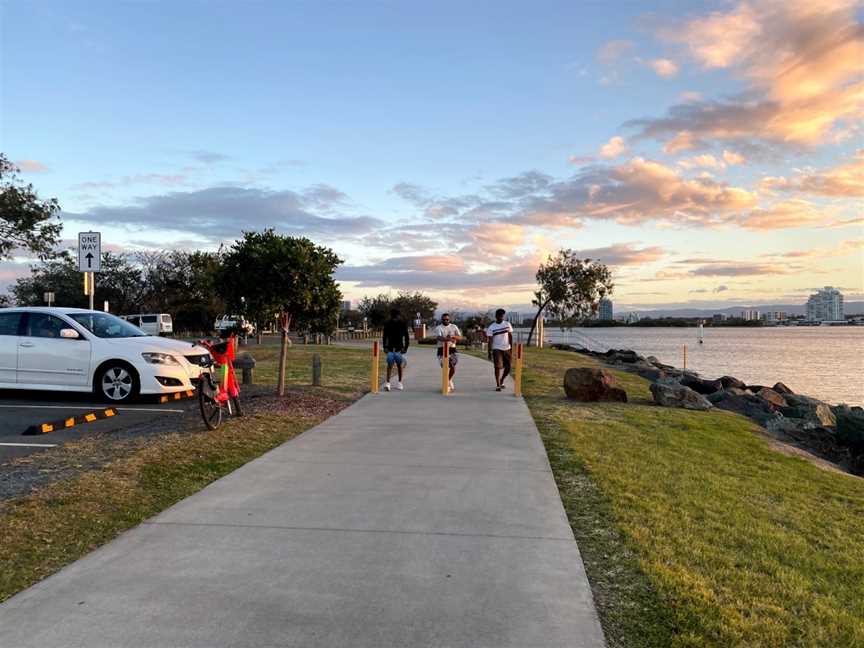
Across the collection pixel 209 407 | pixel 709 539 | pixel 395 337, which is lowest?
pixel 709 539

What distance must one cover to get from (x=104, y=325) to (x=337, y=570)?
9.60 meters

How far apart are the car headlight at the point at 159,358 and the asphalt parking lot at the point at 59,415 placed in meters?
0.72

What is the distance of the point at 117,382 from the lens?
1163 centimetres

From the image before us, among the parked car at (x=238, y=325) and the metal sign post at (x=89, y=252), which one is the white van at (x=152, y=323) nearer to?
the parked car at (x=238, y=325)

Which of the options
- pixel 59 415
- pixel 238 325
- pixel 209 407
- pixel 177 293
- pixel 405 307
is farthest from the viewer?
pixel 405 307

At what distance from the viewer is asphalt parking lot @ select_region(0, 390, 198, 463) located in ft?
27.3

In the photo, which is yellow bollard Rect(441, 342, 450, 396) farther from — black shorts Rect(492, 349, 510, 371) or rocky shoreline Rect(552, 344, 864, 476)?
rocky shoreline Rect(552, 344, 864, 476)

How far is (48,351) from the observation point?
11.7 meters

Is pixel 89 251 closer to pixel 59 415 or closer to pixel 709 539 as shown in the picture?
pixel 59 415

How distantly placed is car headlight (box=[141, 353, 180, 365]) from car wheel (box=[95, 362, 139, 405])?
1.03ft

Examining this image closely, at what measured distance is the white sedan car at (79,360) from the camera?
11.6m

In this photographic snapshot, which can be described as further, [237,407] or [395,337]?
[395,337]

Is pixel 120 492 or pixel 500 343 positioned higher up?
pixel 500 343

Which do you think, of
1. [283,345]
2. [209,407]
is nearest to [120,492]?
[209,407]
